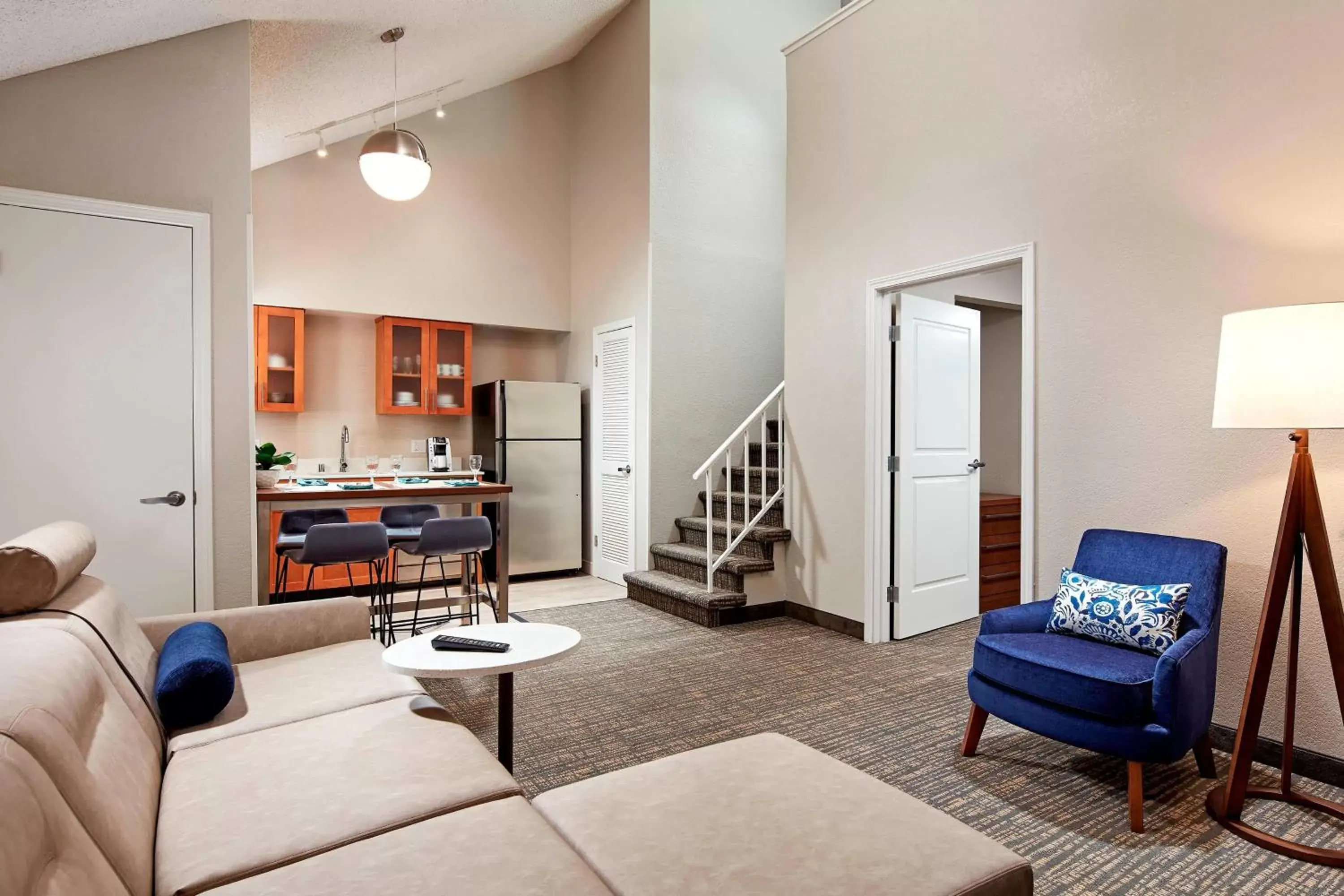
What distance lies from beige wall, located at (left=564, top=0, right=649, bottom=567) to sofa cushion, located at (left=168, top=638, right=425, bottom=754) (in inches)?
127

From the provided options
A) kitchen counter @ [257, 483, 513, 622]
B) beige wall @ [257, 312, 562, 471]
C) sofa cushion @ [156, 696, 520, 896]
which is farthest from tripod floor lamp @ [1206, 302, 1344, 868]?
beige wall @ [257, 312, 562, 471]

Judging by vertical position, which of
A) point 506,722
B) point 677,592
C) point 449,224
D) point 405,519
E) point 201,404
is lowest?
point 677,592

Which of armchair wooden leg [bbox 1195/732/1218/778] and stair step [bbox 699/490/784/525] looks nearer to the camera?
armchair wooden leg [bbox 1195/732/1218/778]

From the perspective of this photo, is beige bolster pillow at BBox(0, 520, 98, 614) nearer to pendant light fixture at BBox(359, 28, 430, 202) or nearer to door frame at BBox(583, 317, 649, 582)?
pendant light fixture at BBox(359, 28, 430, 202)

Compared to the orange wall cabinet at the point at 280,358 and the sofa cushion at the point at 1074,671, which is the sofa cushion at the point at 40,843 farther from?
the orange wall cabinet at the point at 280,358

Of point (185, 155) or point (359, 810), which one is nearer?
point (359, 810)

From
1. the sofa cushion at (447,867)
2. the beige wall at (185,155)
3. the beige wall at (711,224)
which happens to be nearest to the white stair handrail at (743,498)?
the beige wall at (711,224)

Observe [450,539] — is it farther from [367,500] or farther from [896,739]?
[896,739]

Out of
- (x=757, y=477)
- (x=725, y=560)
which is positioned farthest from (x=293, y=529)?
(x=757, y=477)

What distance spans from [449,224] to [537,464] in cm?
214

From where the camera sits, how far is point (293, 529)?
4328mm

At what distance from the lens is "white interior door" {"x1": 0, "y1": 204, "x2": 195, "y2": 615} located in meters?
3.04

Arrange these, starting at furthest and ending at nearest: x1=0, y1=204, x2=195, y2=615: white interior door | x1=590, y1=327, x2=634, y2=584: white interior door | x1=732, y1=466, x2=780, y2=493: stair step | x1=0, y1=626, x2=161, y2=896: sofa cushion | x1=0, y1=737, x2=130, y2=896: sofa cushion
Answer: x1=590, y1=327, x2=634, y2=584: white interior door < x1=732, y1=466, x2=780, y2=493: stair step < x1=0, y1=204, x2=195, y2=615: white interior door < x1=0, y1=626, x2=161, y2=896: sofa cushion < x1=0, y1=737, x2=130, y2=896: sofa cushion

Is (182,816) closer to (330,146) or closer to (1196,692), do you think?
(1196,692)
